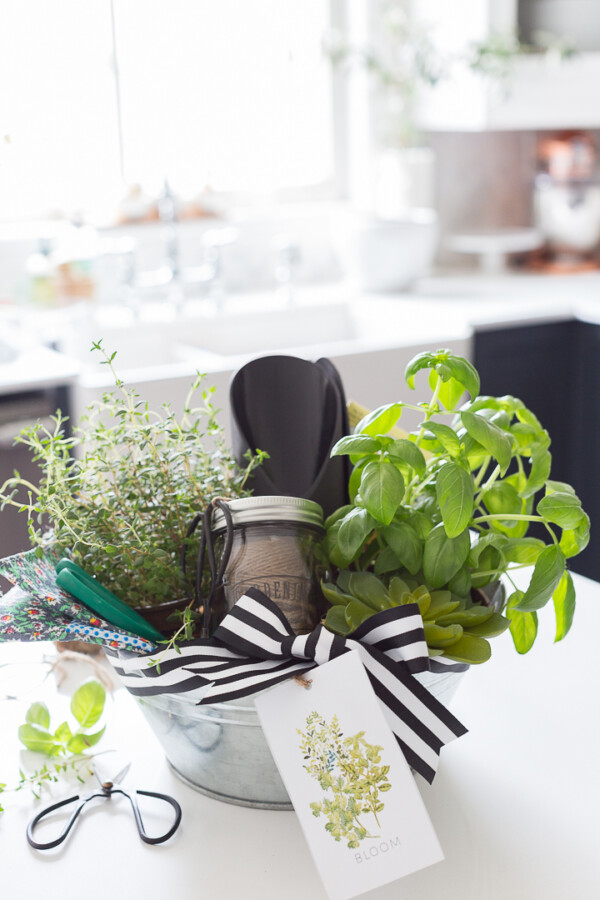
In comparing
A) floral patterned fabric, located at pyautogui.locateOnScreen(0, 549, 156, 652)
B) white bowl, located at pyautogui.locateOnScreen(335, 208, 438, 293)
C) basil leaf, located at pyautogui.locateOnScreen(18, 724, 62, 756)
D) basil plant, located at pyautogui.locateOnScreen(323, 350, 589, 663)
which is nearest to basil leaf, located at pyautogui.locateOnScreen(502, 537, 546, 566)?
basil plant, located at pyautogui.locateOnScreen(323, 350, 589, 663)

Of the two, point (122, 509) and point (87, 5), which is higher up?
point (87, 5)

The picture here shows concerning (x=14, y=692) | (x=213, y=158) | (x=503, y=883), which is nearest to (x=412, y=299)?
(x=213, y=158)

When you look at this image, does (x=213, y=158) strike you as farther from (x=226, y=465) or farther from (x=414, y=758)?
(x=414, y=758)

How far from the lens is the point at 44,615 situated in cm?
58

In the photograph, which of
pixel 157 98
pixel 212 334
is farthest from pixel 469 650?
pixel 157 98

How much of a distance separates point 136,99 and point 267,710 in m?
2.43

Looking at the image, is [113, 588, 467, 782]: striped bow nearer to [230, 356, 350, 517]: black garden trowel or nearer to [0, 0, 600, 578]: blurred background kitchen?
[230, 356, 350, 517]: black garden trowel

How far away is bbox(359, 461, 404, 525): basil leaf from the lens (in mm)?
595

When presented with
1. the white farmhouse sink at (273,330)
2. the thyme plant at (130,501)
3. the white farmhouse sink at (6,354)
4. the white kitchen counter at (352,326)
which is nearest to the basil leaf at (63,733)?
the thyme plant at (130,501)

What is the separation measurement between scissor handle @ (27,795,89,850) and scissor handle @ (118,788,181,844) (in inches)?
1.1

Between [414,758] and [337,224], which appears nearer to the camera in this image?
[414,758]

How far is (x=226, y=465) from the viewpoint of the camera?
691 millimetres

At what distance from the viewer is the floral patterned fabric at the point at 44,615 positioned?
571 millimetres

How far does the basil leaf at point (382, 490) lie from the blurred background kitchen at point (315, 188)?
1.38 metres
